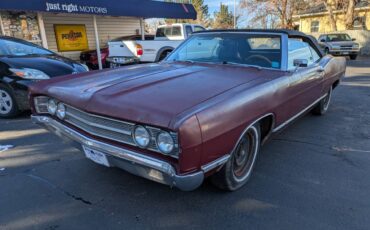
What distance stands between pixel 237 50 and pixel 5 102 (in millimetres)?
4199

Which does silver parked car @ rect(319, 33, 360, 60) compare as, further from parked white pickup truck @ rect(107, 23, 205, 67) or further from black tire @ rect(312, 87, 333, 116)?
black tire @ rect(312, 87, 333, 116)

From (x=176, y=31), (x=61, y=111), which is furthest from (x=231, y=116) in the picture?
(x=176, y=31)

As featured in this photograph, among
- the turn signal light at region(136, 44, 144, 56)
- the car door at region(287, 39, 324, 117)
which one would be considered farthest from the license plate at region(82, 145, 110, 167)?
the turn signal light at region(136, 44, 144, 56)

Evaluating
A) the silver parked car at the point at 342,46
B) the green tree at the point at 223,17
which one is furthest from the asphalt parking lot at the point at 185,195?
the green tree at the point at 223,17

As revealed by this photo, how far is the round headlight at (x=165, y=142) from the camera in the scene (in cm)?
217

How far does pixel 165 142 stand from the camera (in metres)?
2.19

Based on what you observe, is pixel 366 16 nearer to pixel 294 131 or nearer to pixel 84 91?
pixel 294 131

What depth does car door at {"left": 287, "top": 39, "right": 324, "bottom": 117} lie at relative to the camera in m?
3.68

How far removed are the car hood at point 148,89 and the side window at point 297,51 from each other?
0.51 m

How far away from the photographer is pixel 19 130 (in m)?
4.88

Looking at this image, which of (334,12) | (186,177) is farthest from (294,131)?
(334,12)

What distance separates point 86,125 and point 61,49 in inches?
489

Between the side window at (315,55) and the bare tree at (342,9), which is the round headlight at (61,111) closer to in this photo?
the side window at (315,55)

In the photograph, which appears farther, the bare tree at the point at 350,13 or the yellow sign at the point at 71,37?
the bare tree at the point at 350,13
